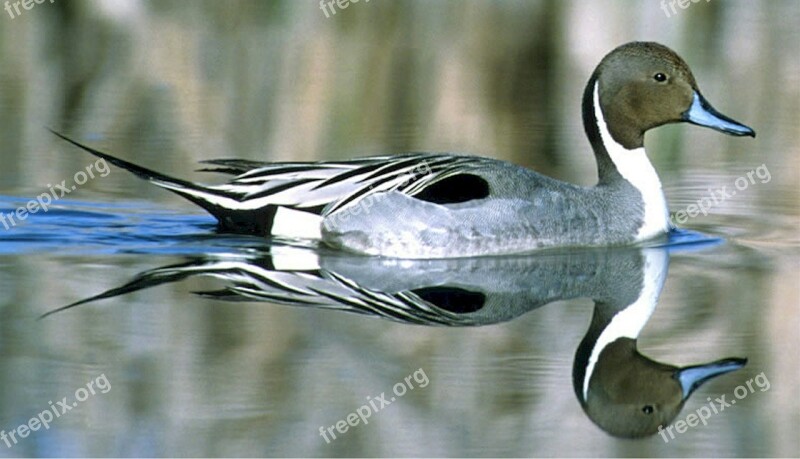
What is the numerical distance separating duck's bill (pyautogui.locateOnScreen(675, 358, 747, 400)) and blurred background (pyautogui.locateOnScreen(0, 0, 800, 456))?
0.08 meters

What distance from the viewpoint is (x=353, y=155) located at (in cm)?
1027

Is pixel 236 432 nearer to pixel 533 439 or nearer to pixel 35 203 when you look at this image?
pixel 533 439

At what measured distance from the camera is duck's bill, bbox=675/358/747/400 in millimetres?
5797

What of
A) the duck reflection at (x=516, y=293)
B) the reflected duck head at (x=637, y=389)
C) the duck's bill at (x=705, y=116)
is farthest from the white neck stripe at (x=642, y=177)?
the reflected duck head at (x=637, y=389)

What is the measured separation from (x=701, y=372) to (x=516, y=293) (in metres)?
1.40

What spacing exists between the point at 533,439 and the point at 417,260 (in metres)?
2.80

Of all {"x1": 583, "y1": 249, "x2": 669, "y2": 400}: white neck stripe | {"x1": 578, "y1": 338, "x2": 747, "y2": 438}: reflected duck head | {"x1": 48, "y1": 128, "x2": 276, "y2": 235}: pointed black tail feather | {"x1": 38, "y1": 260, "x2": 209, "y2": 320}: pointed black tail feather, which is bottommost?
{"x1": 578, "y1": 338, "x2": 747, "y2": 438}: reflected duck head

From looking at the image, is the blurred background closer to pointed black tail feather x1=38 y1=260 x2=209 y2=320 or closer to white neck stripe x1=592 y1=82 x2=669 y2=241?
pointed black tail feather x1=38 y1=260 x2=209 y2=320

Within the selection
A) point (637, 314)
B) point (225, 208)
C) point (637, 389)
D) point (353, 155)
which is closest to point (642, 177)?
point (637, 314)

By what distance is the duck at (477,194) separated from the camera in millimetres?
7969

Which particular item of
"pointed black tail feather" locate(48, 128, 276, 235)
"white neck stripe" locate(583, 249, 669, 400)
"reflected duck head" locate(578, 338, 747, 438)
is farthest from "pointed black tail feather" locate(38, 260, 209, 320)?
"reflected duck head" locate(578, 338, 747, 438)

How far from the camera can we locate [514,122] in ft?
38.0

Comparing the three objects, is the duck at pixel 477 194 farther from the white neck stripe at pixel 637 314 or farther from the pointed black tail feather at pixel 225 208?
the white neck stripe at pixel 637 314

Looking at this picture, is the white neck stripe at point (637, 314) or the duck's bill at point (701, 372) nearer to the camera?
the duck's bill at point (701, 372)
